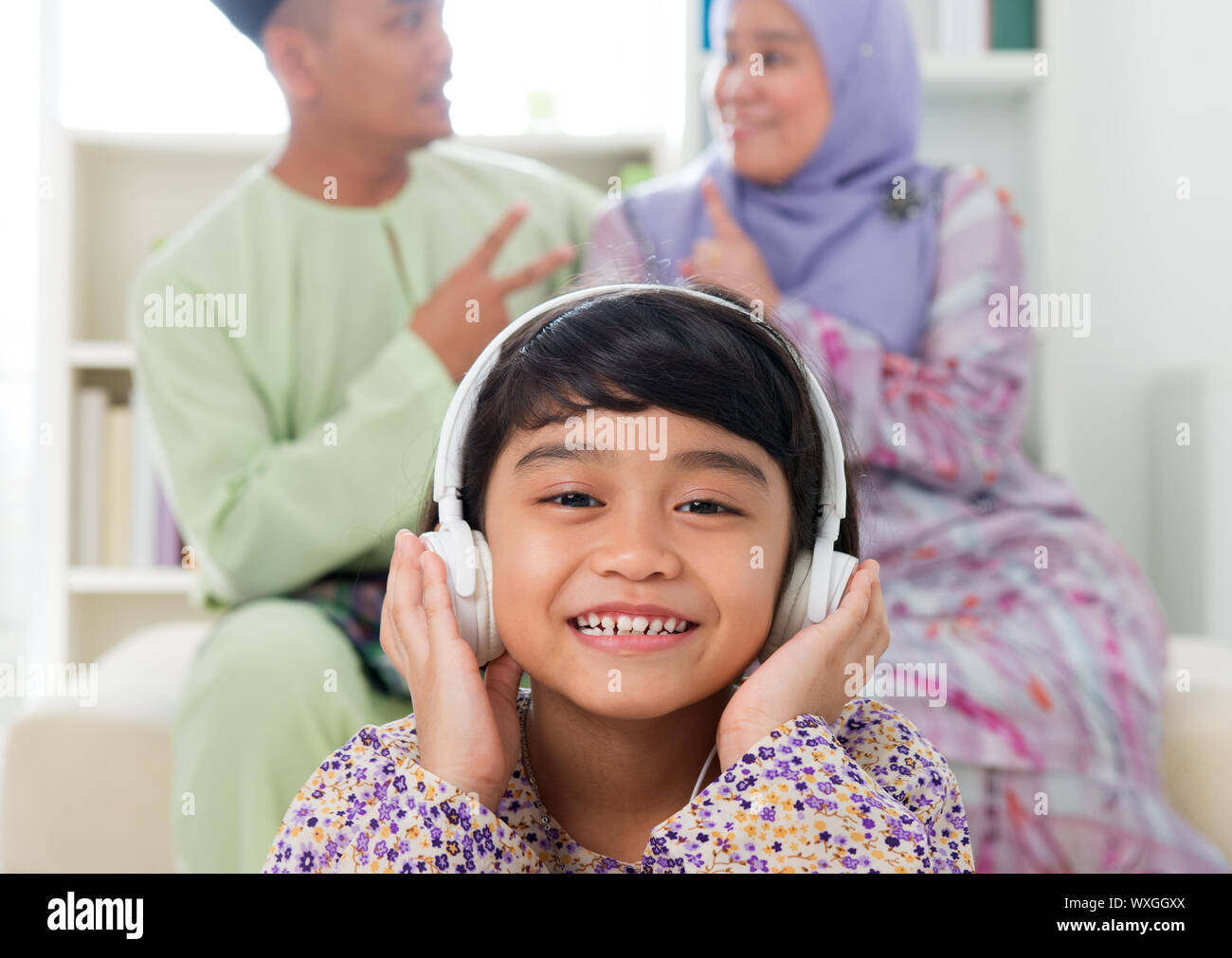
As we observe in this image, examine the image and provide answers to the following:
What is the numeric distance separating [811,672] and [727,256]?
2.61 ft

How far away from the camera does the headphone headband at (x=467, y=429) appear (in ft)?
2.04

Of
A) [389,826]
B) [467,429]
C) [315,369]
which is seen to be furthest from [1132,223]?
[389,826]

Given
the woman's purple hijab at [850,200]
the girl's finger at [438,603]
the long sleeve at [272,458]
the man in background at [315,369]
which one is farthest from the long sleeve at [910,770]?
the woman's purple hijab at [850,200]

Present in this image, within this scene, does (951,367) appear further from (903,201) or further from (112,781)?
(112,781)

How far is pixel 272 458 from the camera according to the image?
1180mm

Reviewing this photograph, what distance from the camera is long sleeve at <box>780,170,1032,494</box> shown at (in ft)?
4.11

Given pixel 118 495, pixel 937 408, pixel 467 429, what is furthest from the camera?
pixel 118 495

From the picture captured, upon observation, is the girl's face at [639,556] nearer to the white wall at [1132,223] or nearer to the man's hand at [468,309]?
the man's hand at [468,309]

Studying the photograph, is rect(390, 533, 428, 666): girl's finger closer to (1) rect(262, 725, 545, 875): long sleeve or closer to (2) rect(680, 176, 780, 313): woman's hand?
(1) rect(262, 725, 545, 875): long sleeve

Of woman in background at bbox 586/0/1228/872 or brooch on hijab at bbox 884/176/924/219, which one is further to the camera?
brooch on hijab at bbox 884/176/924/219

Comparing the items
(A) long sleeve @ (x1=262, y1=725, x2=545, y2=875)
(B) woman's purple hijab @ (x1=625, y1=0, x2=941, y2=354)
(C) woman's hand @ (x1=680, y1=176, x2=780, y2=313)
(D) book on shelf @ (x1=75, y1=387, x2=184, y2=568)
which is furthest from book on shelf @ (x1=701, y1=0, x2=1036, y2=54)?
(A) long sleeve @ (x1=262, y1=725, x2=545, y2=875)

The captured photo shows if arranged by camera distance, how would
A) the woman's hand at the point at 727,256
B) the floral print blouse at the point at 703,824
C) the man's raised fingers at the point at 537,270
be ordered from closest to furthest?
1. the floral print blouse at the point at 703,824
2. the man's raised fingers at the point at 537,270
3. the woman's hand at the point at 727,256

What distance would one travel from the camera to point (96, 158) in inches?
79.9

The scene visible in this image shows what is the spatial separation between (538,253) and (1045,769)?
0.78 metres
